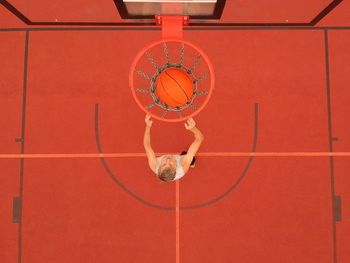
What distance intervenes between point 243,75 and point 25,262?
4.10 m

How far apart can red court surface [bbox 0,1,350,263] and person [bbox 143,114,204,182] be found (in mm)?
414

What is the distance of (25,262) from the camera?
399cm

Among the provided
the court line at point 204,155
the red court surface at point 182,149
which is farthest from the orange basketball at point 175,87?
the court line at point 204,155

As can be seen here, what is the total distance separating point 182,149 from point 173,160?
58 cm

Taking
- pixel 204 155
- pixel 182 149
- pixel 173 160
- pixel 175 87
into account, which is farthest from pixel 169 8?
pixel 204 155

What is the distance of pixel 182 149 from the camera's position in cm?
398

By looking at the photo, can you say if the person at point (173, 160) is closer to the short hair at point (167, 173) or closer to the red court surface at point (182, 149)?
the short hair at point (167, 173)

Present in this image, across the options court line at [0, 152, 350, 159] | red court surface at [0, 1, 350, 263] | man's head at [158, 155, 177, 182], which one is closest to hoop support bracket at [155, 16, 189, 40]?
red court surface at [0, 1, 350, 263]

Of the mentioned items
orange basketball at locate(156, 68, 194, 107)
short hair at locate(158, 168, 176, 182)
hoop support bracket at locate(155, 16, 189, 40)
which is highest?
hoop support bracket at locate(155, 16, 189, 40)

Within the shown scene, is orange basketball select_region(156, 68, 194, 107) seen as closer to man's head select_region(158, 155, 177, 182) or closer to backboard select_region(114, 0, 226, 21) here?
backboard select_region(114, 0, 226, 21)

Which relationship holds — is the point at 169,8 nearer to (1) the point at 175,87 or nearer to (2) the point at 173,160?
(1) the point at 175,87

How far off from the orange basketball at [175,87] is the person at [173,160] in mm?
472

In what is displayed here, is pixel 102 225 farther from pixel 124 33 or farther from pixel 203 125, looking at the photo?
pixel 124 33

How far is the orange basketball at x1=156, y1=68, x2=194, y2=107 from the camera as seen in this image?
291 centimetres
